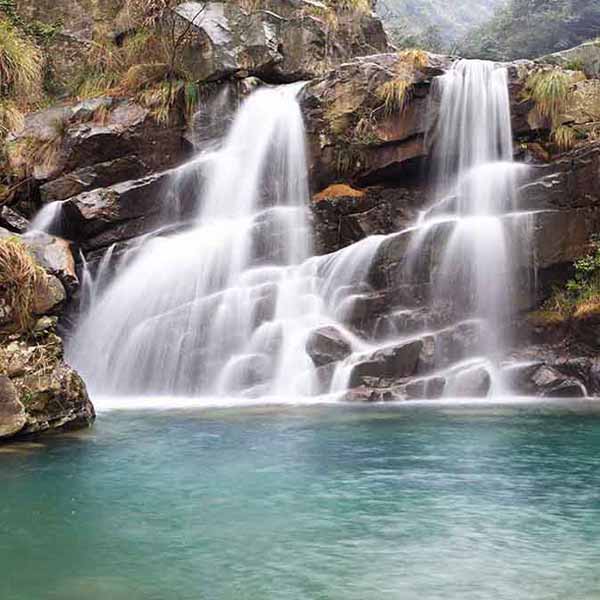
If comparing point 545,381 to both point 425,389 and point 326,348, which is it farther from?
point 326,348

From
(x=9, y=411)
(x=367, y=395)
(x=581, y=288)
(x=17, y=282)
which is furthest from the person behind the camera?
(x=581, y=288)

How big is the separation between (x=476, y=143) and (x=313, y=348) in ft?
21.8

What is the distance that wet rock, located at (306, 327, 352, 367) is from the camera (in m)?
12.7

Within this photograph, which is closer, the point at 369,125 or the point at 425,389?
the point at 425,389

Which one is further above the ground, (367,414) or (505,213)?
(505,213)

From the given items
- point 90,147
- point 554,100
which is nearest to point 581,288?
point 554,100

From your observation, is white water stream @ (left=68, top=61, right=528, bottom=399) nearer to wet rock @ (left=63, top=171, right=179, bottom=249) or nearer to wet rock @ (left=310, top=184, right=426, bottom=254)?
wet rock @ (left=310, top=184, right=426, bottom=254)

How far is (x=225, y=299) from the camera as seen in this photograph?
1395 cm

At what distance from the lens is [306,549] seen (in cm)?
511

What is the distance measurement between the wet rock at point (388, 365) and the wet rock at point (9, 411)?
5267mm

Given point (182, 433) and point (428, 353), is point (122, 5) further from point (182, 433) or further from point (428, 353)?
point (182, 433)

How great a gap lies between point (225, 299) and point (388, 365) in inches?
128

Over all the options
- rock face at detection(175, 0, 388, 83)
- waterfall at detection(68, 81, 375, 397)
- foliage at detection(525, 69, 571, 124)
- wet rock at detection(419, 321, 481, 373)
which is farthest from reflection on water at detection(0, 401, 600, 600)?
rock face at detection(175, 0, 388, 83)

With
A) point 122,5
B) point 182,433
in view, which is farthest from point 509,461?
point 122,5
